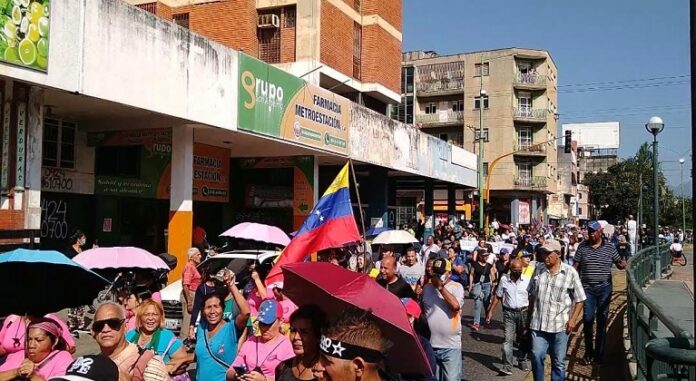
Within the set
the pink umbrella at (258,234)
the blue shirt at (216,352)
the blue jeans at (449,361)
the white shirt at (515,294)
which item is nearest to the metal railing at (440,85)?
the pink umbrella at (258,234)

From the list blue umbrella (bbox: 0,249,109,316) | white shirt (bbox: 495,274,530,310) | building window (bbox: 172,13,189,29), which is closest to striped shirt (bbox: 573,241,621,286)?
white shirt (bbox: 495,274,530,310)

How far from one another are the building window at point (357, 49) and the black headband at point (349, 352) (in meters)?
24.7

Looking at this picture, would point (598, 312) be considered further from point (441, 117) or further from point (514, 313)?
point (441, 117)

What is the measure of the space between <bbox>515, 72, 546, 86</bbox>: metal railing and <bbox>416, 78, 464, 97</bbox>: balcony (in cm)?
499

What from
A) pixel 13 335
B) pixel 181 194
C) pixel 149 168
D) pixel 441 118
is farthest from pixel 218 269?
pixel 441 118

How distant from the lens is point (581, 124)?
98938mm

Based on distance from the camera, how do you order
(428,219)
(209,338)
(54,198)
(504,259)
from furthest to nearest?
(428,219)
(54,198)
(504,259)
(209,338)

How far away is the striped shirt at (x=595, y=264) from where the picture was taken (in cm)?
830

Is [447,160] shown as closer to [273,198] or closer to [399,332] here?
[273,198]

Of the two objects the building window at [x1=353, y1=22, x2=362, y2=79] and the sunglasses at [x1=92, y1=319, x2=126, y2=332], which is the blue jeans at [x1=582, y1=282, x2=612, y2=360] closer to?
the sunglasses at [x1=92, y1=319, x2=126, y2=332]

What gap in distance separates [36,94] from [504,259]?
29.4 ft

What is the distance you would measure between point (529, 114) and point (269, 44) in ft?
125

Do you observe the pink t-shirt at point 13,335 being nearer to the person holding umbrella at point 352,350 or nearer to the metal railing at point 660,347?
the person holding umbrella at point 352,350

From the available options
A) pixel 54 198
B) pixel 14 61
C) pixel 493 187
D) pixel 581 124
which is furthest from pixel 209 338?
pixel 581 124
